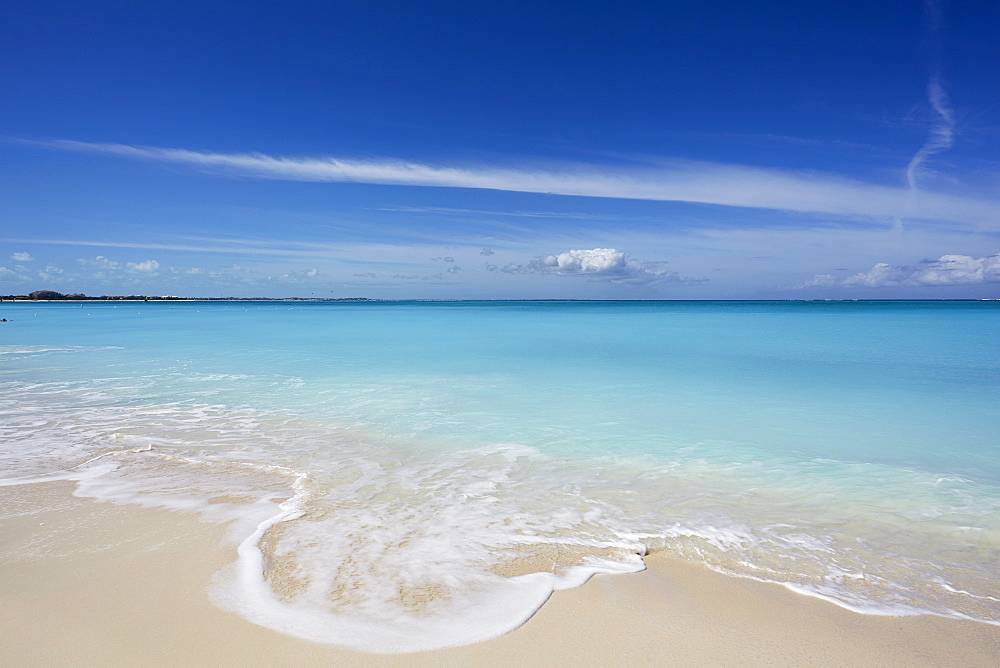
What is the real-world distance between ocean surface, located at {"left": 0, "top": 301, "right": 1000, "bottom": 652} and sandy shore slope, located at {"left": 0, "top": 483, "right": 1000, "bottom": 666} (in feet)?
0.46

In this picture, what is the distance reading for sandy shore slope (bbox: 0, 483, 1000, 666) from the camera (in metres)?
2.49

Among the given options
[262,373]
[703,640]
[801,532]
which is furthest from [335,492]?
[262,373]

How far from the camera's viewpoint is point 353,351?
18938 millimetres

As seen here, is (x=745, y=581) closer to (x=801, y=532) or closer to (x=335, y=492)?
(x=801, y=532)

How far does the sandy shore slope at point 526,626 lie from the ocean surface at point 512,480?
14cm

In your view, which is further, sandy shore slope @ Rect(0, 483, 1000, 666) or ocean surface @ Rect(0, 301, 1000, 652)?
ocean surface @ Rect(0, 301, 1000, 652)

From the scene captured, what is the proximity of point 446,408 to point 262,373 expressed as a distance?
6.51m

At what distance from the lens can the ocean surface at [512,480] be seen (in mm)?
3174

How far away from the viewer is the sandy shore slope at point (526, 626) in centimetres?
249

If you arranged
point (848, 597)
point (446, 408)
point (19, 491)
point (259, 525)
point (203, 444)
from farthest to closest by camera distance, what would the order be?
point (446, 408) < point (203, 444) < point (19, 491) < point (259, 525) < point (848, 597)

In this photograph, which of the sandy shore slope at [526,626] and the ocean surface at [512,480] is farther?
the ocean surface at [512,480]

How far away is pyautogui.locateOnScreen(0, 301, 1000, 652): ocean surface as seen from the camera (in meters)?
3.17

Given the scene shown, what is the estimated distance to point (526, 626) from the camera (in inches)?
108

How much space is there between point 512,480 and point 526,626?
2522 mm
